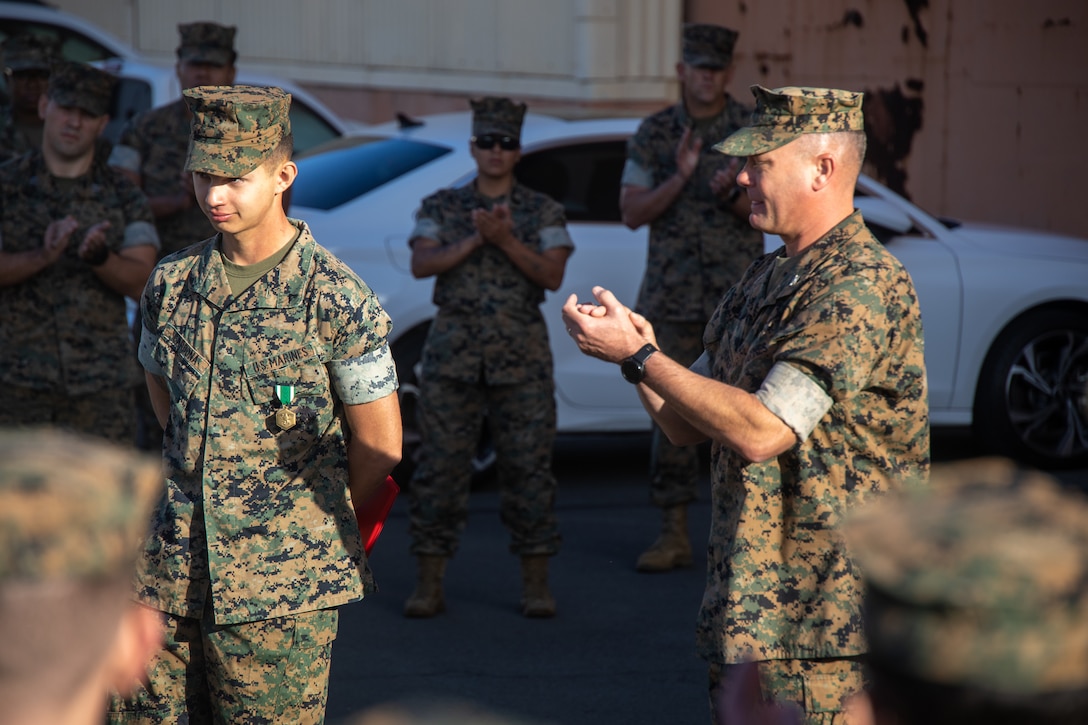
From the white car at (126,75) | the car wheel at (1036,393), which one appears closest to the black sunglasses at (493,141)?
the car wheel at (1036,393)

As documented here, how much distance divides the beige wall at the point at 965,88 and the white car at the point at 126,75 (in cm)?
395

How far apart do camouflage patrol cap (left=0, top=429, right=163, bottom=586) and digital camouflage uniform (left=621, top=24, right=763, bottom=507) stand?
5.20m

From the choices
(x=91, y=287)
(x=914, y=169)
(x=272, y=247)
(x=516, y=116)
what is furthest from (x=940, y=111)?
(x=272, y=247)

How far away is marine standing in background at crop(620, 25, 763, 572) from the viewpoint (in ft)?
21.6

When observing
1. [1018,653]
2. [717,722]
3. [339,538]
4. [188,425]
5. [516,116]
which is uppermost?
[516,116]

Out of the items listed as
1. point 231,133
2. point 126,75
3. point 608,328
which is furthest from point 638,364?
point 126,75

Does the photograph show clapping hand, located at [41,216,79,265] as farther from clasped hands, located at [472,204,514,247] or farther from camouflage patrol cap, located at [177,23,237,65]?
camouflage patrol cap, located at [177,23,237,65]

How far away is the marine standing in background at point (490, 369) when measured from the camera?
19.9ft

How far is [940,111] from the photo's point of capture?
1106cm

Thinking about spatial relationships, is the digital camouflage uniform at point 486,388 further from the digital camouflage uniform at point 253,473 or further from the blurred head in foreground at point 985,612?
the blurred head in foreground at point 985,612

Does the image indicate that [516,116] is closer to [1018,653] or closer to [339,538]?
[339,538]

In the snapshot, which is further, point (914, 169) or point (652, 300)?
point (914, 169)

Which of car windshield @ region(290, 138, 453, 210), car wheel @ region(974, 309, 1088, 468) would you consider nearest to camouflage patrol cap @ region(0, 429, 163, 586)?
car windshield @ region(290, 138, 453, 210)

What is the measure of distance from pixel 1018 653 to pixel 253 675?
235 centimetres
